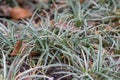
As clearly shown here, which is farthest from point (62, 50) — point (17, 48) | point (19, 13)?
point (19, 13)

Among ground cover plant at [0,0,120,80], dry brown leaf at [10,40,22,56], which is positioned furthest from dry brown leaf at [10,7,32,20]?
dry brown leaf at [10,40,22,56]

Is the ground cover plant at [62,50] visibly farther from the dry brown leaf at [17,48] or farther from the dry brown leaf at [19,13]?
the dry brown leaf at [19,13]

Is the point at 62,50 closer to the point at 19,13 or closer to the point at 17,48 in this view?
the point at 17,48

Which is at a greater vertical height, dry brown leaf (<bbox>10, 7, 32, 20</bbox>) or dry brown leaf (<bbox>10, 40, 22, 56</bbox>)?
dry brown leaf (<bbox>10, 7, 32, 20</bbox>)

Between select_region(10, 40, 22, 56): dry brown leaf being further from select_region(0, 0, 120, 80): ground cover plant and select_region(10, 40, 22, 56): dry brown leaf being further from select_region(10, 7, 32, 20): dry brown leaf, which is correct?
select_region(10, 7, 32, 20): dry brown leaf

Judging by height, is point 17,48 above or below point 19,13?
below

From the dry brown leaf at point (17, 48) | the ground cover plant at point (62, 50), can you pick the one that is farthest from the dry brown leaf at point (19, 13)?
the dry brown leaf at point (17, 48)
